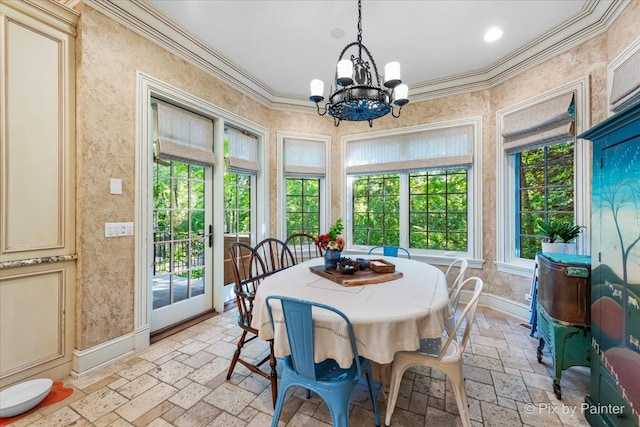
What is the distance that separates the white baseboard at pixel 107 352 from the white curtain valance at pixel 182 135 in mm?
1741

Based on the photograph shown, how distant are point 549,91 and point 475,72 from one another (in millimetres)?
938

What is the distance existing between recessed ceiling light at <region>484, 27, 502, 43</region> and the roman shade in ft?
2.89

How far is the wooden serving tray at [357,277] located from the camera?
1.90 m

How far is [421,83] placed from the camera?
12.5 ft

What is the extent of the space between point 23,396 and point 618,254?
3.72 m

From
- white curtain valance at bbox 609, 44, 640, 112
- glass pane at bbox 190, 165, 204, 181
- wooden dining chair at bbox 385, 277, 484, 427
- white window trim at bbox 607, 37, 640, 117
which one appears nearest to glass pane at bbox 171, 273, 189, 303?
glass pane at bbox 190, 165, 204, 181

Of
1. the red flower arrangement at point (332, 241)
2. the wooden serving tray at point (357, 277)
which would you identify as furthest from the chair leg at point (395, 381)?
the red flower arrangement at point (332, 241)

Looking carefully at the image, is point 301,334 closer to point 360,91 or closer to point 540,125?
point 360,91

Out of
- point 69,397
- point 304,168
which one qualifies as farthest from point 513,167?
point 69,397

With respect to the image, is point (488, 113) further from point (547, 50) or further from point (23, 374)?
point (23, 374)

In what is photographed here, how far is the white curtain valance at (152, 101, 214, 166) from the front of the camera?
271cm

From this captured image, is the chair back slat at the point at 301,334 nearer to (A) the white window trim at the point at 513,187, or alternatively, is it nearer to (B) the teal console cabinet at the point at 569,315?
(B) the teal console cabinet at the point at 569,315

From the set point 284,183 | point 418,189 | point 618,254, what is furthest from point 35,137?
point 418,189

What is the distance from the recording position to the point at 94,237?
219 cm
